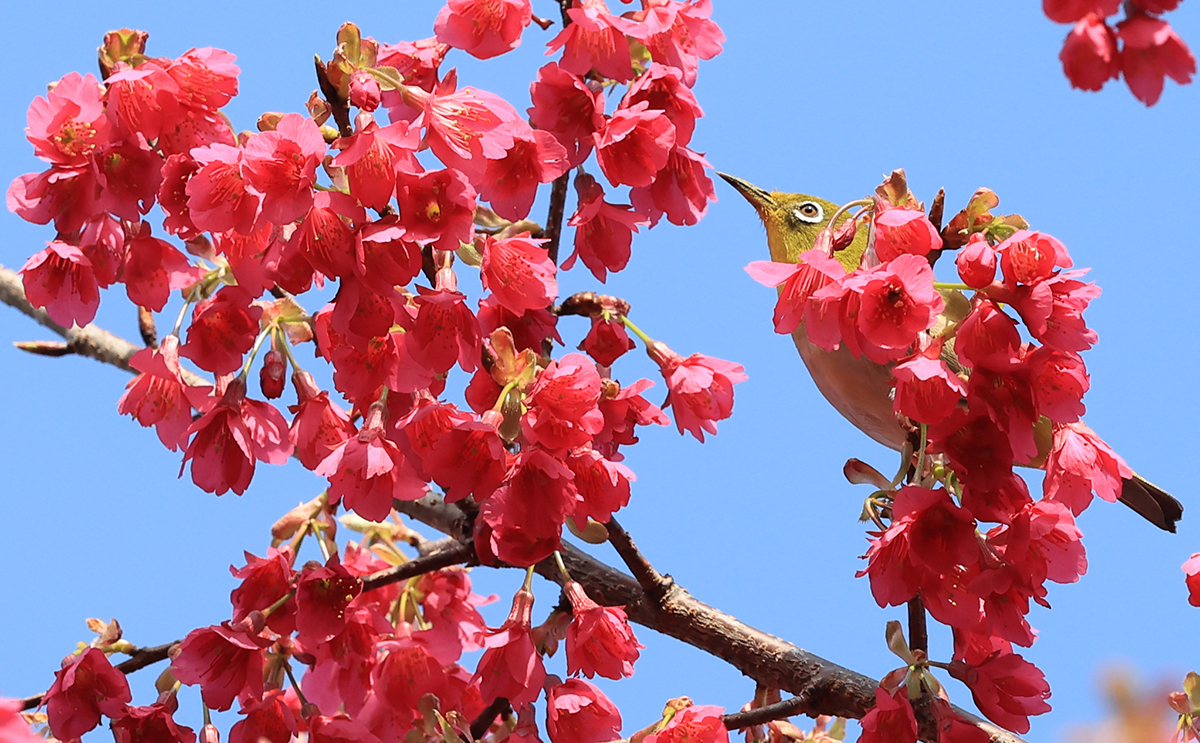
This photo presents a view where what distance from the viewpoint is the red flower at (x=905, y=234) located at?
5.16 feet

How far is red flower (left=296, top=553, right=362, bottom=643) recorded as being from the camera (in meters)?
1.86

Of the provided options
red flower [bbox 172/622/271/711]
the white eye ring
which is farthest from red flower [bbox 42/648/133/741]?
the white eye ring

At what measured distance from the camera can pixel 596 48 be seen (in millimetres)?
1734

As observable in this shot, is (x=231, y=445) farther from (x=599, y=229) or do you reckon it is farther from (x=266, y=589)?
(x=599, y=229)

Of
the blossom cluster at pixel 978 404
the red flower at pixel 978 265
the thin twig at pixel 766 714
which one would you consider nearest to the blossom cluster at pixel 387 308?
the thin twig at pixel 766 714

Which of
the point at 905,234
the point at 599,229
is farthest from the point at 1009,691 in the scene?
the point at 599,229

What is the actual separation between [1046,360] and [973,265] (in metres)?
0.16

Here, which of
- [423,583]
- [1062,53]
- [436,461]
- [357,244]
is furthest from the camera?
[423,583]

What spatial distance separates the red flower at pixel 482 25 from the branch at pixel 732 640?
93 cm

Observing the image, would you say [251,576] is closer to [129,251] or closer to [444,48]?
[129,251]

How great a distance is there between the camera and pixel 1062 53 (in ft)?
3.01

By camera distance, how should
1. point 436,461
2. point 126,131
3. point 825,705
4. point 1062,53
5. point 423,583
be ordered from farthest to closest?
point 423,583 < point 825,705 < point 126,131 < point 436,461 < point 1062,53

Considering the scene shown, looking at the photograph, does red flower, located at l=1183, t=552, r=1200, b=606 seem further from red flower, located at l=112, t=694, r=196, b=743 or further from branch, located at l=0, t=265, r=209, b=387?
branch, located at l=0, t=265, r=209, b=387

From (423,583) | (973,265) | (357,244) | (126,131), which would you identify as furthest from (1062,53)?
(423,583)
